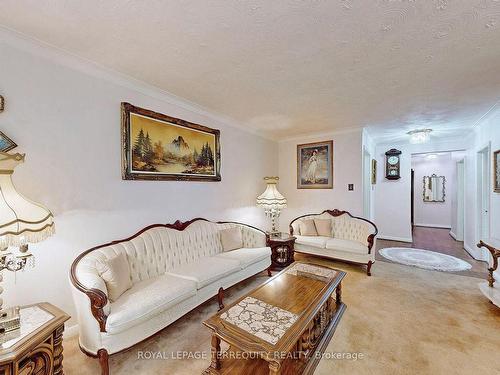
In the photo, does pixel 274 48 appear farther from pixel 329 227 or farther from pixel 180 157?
pixel 329 227

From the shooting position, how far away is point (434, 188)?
7.78 meters

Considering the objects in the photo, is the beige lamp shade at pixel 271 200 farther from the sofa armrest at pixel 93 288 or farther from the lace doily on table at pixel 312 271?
the sofa armrest at pixel 93 288

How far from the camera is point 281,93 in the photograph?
2816 millimetres

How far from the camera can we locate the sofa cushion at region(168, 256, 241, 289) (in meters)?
2.33

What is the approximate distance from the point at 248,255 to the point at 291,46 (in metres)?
2.45

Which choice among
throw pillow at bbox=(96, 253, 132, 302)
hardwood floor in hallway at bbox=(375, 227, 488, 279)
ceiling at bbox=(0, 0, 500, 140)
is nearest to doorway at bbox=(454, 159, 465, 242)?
hardwood floor in hallway at bbox=(375, 227, 488, 279)

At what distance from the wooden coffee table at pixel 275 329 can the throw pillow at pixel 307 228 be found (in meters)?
2.01

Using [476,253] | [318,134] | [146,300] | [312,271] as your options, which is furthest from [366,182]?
[146,300]

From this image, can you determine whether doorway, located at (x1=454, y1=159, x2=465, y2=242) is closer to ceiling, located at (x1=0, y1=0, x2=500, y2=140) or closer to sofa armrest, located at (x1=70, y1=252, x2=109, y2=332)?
Answer: ceiling, located at (x1=0, y1=0, x2=500, y2=140)

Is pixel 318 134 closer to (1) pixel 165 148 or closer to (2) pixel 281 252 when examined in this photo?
(2) pixel 281 252

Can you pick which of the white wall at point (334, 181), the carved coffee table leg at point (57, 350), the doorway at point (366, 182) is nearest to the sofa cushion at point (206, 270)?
the carved coffee table leg at point (57, 350)

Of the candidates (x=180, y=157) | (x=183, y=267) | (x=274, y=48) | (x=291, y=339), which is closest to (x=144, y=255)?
(x=183, y=267)

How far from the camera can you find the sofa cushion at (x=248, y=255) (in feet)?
9.57

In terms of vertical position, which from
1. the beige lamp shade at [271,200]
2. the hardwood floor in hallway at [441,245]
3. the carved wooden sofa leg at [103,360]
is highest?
the beige lamp shade at [271,200]
